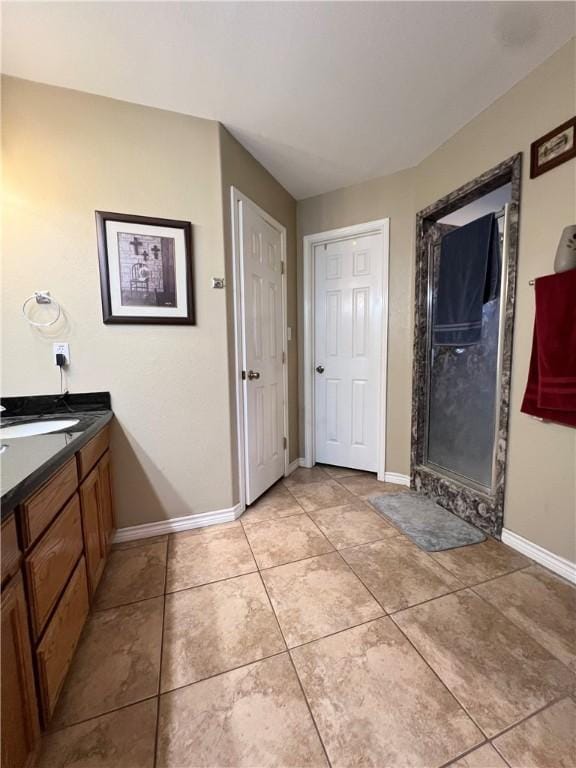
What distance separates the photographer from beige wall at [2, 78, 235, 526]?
5.19ft

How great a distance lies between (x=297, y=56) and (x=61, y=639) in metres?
2.42

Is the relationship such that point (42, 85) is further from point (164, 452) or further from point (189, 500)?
point (189, 500)

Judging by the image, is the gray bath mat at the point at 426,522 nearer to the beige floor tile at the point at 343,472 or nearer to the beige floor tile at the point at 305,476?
the beige floor tile at the point at 343,472

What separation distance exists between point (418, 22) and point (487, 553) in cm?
248

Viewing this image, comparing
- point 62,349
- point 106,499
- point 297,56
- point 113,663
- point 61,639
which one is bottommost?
point 113,663

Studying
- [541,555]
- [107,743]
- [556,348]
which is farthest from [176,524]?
[556,348]

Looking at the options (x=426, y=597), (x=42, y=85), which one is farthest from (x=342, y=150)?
(x=426, y=597)

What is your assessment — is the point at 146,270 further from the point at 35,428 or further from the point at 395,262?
the point at 395,262

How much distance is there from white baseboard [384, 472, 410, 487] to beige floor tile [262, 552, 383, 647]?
1.10 meters

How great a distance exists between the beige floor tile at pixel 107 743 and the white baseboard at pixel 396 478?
6.80 feet

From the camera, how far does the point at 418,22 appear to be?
1276 millimetres

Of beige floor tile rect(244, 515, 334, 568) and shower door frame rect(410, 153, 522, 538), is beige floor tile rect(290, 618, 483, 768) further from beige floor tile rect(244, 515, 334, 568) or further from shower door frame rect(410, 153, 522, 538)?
shower door frame rect(410, 153, 522, 538)

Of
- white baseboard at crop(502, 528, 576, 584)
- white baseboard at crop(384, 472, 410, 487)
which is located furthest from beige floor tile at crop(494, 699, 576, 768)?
white baseboard at crop(384, 472, 410, 487)

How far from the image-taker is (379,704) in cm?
99
